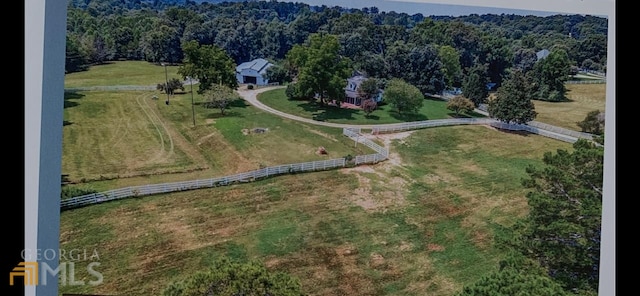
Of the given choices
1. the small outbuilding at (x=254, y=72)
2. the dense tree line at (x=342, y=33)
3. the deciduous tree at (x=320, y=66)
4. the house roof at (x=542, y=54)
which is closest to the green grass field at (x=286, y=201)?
the small outbuilding at (x=254, y=72)

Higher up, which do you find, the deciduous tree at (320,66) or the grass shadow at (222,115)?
the deciduous tree at (320,66)

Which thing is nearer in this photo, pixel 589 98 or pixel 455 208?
pixel 455 208

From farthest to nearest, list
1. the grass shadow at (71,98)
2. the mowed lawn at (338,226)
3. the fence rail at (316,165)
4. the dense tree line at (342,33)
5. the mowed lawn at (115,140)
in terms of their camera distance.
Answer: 1. the dense tree line at (342,33)
2. the grass shadow at (71,98)
3. the mowed lawn at (115,140)
4. the fence rail at (316,165)
5. the mowed lawn at (338,226)

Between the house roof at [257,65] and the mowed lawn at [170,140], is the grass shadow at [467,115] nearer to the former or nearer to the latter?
the mowed lawn at [170,140]

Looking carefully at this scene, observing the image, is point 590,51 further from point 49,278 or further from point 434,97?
point 49,278

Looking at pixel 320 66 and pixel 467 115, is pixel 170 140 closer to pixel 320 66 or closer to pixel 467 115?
pixel 320 66

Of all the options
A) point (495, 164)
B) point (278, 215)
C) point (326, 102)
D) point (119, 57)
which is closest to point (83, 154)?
point (119, 57)
